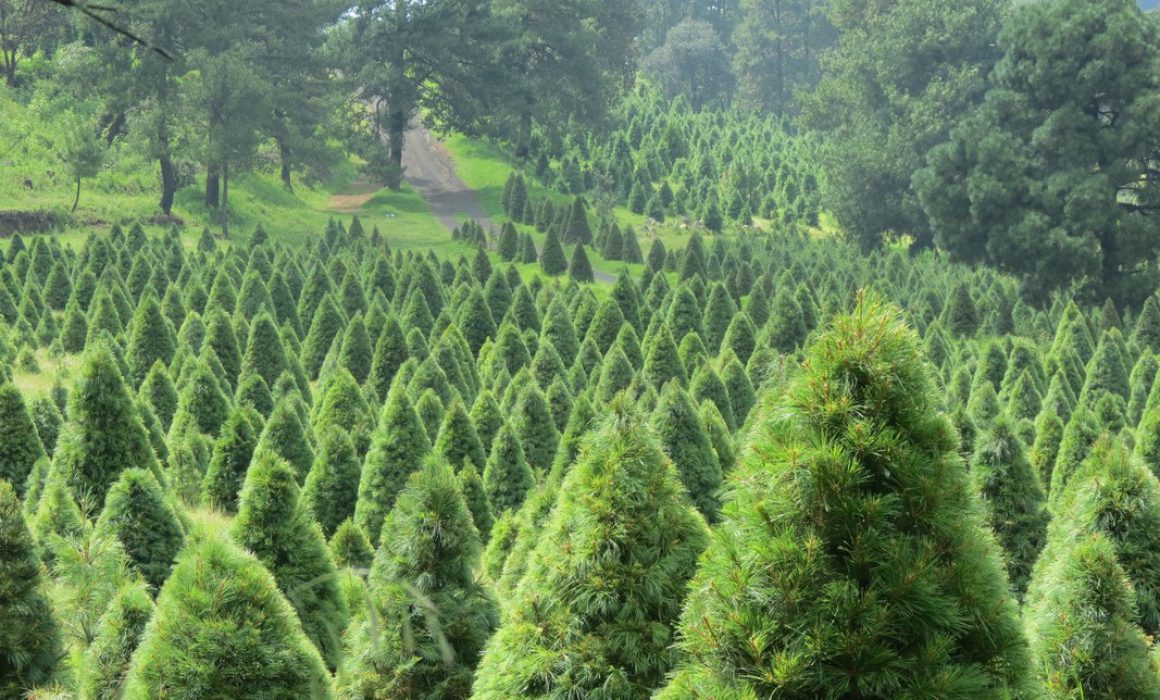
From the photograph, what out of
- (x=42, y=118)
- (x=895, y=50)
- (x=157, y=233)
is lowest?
(x=157, y=233)

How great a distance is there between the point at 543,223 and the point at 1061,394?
41.8m

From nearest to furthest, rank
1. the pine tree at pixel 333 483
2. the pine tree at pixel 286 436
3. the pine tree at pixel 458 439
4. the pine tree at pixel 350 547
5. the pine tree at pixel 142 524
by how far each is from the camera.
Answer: the pine tree at pixel 142 524 < the pine tree at pixel 350 547 < the pine tree at pixel 333 483 < the pine tree at pixel 458 439 < the pine tree at pixel 286 436

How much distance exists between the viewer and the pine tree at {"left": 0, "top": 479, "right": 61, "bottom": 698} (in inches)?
358

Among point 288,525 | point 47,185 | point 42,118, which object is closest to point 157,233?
point 47,185

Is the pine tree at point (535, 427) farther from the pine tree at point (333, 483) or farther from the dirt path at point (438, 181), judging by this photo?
the dirt path at point (438, 181)

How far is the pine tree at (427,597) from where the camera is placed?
9.53 meters

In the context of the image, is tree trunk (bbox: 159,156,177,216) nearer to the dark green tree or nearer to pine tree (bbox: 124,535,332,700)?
the dark green tree

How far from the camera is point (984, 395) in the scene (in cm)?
2348

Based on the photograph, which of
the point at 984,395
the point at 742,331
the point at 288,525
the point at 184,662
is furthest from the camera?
the point at 742,331

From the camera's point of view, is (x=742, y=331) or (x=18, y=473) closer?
(x=18, y=473)

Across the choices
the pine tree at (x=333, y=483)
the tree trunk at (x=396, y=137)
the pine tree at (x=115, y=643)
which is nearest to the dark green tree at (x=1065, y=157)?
the pine tree at (x=333, y=483)

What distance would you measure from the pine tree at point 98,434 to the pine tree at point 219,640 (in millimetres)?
7625

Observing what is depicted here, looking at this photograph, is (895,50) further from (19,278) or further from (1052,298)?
(19,278)

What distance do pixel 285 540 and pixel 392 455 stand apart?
5.20 meters
